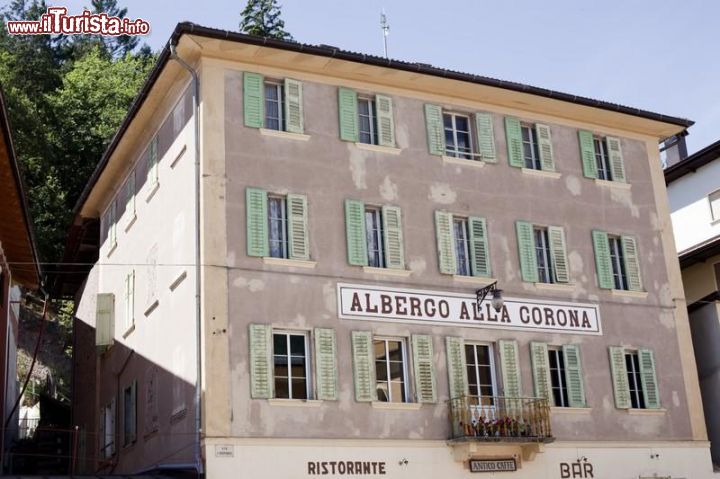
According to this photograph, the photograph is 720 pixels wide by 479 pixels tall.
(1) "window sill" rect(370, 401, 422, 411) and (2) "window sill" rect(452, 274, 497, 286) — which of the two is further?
(2) "window sill" rect(452, 274, 497, 286)

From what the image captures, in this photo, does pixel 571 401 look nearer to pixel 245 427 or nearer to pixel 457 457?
pixel 457 457

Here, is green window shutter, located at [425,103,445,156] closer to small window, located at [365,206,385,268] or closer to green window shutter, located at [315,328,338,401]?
small window, located at [365,206,385,268]

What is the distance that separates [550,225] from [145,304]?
9541mm

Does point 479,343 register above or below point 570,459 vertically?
above

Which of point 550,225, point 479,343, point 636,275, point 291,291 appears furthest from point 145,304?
point 636,275

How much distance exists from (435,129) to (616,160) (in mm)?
5414

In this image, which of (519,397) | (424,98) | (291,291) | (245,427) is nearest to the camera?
(245,427)

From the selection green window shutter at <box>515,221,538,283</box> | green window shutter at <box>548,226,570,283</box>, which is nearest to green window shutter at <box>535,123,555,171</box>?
green window shutter at <box>548,226,570,283</box>

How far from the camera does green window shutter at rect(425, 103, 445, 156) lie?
23.7m

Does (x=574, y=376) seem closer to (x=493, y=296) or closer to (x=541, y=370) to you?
(x=541, y=370)

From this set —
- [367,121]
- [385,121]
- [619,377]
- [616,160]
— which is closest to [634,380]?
[619,377]

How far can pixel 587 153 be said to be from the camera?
26.0m

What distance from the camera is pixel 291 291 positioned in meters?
20.8

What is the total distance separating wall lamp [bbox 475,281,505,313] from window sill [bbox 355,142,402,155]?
11.5 ft
